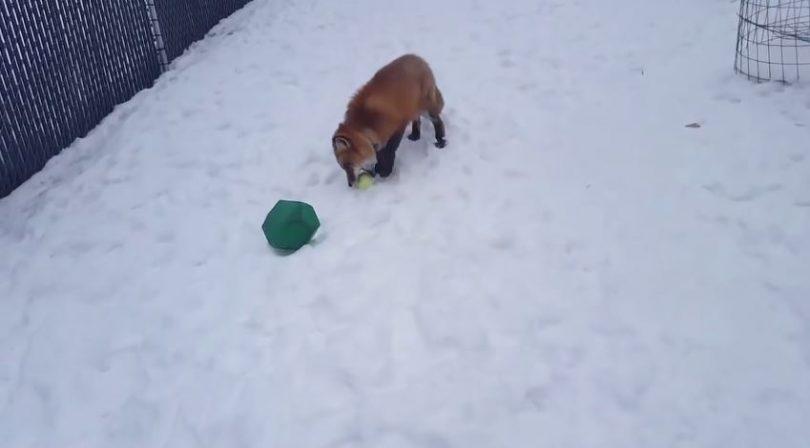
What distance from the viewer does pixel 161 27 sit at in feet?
24.8

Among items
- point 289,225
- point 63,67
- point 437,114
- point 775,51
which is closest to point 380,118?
point 437,114

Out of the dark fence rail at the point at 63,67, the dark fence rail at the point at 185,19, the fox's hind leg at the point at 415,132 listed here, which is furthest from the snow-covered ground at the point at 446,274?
the dark fence rail at the point at 185,19

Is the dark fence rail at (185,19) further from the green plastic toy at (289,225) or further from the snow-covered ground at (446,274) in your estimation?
the green plastic toy at (289,225)

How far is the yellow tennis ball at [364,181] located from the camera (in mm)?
5102

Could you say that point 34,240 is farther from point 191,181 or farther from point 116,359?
point 116,359

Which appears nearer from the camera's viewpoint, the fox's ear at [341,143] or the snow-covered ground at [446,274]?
the snow-covered ground at [446,274]

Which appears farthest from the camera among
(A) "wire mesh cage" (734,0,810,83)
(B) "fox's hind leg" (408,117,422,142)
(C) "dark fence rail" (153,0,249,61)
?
(C) "dark fence rail" (153,0,249,61)

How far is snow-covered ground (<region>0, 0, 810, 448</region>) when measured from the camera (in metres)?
3.26

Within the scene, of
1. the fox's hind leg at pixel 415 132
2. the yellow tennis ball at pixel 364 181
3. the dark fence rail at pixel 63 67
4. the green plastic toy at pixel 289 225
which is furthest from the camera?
the fox's hind leg at pixel 415 132

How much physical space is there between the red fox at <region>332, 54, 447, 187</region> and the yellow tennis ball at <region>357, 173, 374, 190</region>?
39 mm

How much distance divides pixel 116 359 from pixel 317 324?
1.23 meters

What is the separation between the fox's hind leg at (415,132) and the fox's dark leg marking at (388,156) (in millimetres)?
553

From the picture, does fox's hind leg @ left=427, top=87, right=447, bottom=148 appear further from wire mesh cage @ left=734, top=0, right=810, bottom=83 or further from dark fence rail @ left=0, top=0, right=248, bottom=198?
dark fence rail @ left=0, top=0, right=248, bottom=198

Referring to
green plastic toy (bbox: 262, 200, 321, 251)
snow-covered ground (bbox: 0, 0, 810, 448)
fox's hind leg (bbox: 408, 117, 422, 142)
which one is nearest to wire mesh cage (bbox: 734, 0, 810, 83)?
snow-covered ground (bbox: 0, 0, 810, 448)
